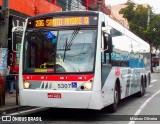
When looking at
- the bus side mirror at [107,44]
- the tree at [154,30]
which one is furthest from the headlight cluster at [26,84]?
the tree at [154,30]

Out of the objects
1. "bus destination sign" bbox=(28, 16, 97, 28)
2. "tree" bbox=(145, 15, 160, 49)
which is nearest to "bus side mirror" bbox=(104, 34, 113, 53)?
"bus destination sign" bbox=(28, 16, 97, 28)

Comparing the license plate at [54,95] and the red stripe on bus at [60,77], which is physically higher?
the red stripe on bus at [60,77]

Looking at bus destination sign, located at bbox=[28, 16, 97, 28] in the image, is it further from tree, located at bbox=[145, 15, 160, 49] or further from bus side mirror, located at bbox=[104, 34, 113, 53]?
tree, located at bbox=[145, 15, 160, 49]

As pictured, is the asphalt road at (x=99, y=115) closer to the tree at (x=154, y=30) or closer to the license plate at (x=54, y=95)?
the license plate at (x=54, y=95)

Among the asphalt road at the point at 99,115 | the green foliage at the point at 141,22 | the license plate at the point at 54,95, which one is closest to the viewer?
the license plate at the point at 54,95

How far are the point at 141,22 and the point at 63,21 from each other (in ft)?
158

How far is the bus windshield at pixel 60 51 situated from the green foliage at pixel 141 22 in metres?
46.4

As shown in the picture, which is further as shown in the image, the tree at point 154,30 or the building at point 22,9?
the tree at point 154,30

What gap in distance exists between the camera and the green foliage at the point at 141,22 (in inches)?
2238

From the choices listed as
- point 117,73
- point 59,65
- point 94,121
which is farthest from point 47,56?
point 117,73

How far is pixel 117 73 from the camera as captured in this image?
13.3 metres

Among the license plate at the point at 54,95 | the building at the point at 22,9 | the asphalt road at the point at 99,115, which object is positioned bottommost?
the asphalt road at the point at 99,115

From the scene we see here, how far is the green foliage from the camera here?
186 feet

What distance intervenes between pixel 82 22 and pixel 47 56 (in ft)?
4.61
